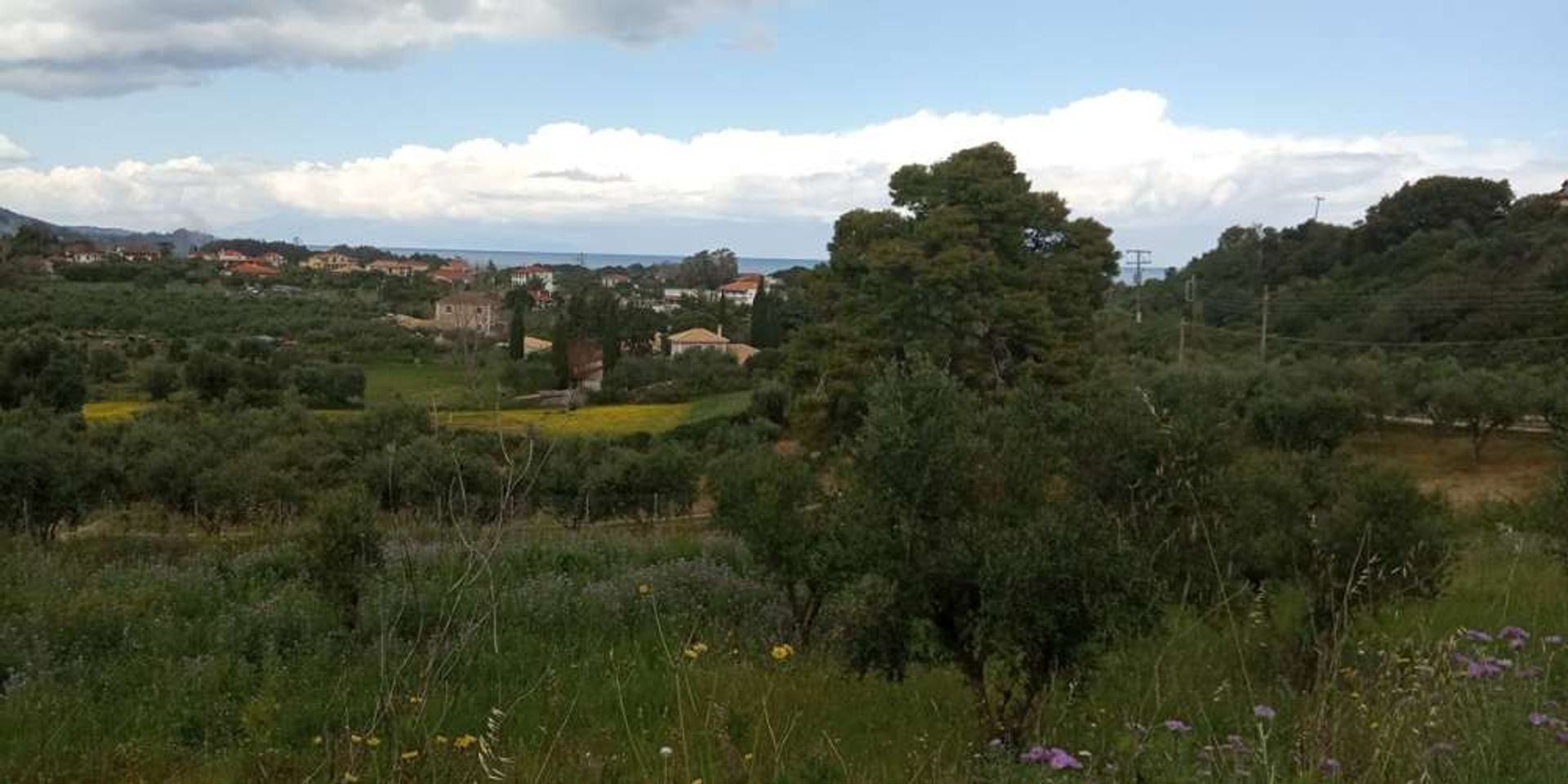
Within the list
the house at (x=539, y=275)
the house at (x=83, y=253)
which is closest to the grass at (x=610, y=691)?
the house at (x=539, y=275)

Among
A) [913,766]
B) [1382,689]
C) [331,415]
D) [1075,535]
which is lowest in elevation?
[331,415]

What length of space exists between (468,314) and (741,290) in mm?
76607

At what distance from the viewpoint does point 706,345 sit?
50625mm

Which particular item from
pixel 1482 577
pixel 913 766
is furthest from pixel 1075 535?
pixel 1482 577

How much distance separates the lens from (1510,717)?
3062mm

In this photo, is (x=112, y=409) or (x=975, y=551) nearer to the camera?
(x=975, y=551)

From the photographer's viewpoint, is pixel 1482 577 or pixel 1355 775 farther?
pixel 1482 577

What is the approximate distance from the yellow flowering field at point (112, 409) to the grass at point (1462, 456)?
31796mm

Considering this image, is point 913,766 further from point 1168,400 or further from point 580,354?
point 580,354

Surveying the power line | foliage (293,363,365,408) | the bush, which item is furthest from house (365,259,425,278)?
the power line

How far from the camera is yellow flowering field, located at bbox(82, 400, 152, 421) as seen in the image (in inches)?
1217

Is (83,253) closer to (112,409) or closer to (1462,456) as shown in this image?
(112,409)

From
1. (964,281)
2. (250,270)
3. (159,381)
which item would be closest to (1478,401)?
(964,281)

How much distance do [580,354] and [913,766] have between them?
1807 cm
